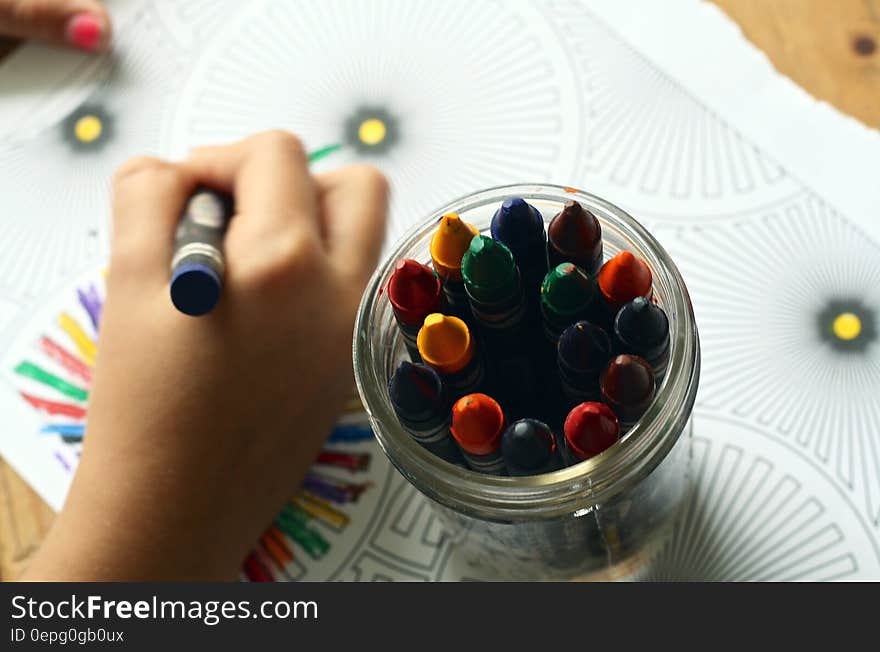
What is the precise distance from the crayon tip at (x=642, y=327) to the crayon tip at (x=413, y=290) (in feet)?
0.22

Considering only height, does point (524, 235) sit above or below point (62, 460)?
above

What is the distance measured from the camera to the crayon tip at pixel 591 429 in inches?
12.7

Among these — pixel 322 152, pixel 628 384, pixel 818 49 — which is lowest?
pixel 628 384

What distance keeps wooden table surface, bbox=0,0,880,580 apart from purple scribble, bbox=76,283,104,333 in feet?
0.31

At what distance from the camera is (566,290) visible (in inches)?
13.1

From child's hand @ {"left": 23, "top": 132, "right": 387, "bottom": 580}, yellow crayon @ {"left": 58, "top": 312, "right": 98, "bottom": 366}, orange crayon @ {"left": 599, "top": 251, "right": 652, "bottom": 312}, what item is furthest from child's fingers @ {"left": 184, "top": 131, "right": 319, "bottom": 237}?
orange crayon @ {"left": 599, "top": 251, "right": 652, "bottom": 312}

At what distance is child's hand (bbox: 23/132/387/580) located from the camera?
0.45 m

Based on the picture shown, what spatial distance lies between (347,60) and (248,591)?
340 millimetres

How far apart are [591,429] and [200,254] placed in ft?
0.80

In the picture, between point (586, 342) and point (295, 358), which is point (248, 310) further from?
point (586, 342)

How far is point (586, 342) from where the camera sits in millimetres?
324

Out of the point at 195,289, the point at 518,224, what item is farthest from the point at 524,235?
the point at 195,289

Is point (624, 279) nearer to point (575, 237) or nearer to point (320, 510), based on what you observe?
point (575, 237)

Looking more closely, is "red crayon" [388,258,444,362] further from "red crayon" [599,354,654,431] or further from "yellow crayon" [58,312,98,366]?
"yellow crayon" [58,312,98,366]
